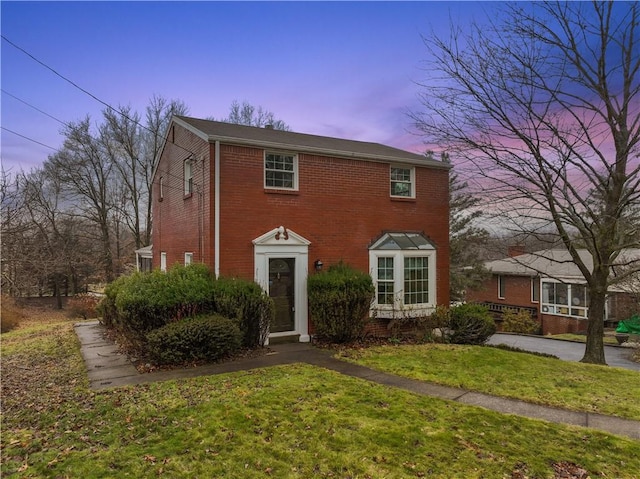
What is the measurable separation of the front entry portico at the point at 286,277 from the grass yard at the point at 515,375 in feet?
6.50

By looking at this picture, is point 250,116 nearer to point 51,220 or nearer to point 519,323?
point 51,220

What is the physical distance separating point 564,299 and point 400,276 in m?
16.6

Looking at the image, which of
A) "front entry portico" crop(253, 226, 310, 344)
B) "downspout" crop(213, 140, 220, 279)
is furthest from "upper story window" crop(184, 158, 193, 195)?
"front entry portico" crop(253, 226, 310, 344)

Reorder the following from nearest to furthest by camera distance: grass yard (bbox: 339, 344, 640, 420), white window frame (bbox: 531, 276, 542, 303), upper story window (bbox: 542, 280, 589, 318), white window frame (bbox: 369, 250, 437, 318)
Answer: grass yard (bbox: 339, 344, 640, 420) → white window frame (bbox: 369, 250, 437, 318) → upper story window (bbox: 542, 280, 589, 318) → white window frame (bbox: 531, 276, 542, 303)

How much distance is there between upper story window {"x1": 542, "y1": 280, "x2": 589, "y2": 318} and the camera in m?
22.2

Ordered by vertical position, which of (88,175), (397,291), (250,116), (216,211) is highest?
(250,116)

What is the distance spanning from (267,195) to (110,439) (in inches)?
281

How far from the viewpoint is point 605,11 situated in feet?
36.4

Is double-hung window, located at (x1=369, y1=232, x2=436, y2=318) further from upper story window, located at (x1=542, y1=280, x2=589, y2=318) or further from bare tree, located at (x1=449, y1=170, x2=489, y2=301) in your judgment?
bare tree, located at (x1=449, y1=170, x2=489, y2=301)

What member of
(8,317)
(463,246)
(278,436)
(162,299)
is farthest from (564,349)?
(8,317)

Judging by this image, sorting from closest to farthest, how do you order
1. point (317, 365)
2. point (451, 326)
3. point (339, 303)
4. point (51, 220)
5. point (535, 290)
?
point (317, 365) → point (339, 303) → point (451, 326) → point (535, 290) → point (51, 220)

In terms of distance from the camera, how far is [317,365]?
8523mm

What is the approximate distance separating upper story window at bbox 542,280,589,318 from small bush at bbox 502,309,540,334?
143 centimetres

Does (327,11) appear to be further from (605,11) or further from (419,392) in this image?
(419,392)
